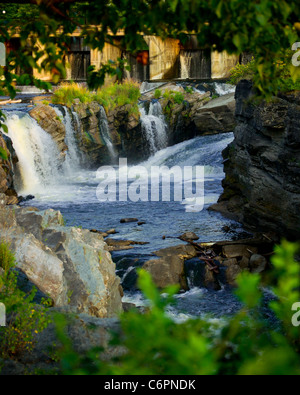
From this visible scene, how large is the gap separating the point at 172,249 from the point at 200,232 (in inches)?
73.8

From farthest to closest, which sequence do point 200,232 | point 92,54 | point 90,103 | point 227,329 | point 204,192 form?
1. point 92,54
2. point 90,103
3. point 204,192
4. point 200,232
5. point 227,329

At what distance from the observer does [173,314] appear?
7941 mm

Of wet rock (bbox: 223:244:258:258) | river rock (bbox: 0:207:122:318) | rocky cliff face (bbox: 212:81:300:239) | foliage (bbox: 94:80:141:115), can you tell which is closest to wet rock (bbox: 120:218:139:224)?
rocky cliff face (bbox: 212:81:300:239)

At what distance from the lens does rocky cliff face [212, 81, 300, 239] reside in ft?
30.3

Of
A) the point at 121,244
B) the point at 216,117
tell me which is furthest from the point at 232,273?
the point at 216,117

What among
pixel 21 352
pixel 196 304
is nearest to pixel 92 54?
pixel 196 304

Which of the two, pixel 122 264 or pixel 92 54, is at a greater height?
pixel 92 54

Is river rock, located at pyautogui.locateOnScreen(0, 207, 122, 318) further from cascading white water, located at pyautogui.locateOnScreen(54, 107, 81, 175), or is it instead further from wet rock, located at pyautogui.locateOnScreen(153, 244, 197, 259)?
cascading white water, located at pyautogui.locateOnScreen(54, 107, 81, 175)

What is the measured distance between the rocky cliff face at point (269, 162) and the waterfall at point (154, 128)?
1041 centimetres

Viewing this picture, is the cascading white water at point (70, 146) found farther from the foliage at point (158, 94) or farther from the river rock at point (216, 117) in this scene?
the river rock at point (216, 117)

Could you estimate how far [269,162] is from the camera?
403 inches

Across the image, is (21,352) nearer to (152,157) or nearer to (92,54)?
(152,157)

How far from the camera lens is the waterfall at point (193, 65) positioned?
104 feet

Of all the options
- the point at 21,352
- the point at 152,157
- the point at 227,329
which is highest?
the point at 227,329
